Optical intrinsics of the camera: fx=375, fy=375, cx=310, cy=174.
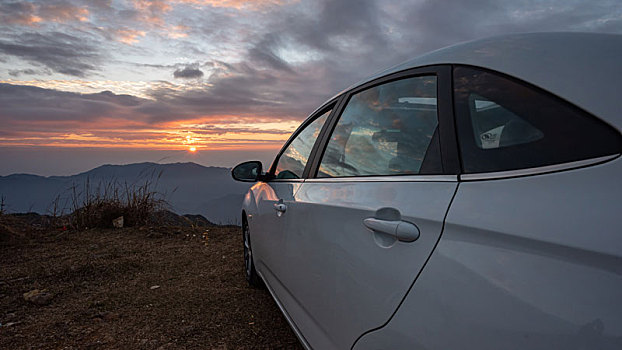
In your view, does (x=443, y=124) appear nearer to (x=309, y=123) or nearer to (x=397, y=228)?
(x=397, y=228)

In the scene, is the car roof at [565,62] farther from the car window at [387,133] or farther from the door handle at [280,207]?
the door handle at [280,207]

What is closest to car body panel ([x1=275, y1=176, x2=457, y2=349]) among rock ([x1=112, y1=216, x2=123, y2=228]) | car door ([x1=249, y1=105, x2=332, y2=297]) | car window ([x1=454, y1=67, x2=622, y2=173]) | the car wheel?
car window ([x1=454, y1=67, x2=622, y2=173])

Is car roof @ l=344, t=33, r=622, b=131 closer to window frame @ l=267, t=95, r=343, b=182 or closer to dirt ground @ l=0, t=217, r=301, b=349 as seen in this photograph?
window frame @ l=267, t=95, r=343, b=182

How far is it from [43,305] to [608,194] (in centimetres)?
427

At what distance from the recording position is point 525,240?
2.64 ft

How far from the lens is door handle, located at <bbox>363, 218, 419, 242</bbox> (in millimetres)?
1061

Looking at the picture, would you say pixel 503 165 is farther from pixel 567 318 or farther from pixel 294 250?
pixel 294 250

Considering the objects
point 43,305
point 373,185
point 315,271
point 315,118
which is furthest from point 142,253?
point 373,185

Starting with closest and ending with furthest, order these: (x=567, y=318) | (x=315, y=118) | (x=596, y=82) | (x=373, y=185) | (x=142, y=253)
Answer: (x=567, y=318), (x=596, y=82), (x=373, y=185), (x=315, y=118), (x=142, y=253)

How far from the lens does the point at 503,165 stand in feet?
3.14

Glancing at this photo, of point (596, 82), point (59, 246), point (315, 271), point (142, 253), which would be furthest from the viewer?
point (59, 246)

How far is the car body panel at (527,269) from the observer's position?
2.23 feet

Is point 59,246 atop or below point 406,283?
below

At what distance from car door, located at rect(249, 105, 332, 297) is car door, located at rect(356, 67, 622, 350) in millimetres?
1287
